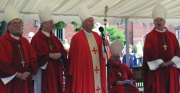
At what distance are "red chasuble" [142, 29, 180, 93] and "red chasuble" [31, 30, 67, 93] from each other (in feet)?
5.57

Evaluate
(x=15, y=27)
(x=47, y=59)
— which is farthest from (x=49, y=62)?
(x=15, y=27)

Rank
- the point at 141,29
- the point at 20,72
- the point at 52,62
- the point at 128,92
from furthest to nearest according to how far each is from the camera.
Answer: the point at 141,29 → the point at 128,92 → the point at 52,62 → the point at 20,72

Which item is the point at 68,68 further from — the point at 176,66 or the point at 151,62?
the point at 176,66

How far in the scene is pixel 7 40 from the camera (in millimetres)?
4246

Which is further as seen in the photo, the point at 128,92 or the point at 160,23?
the point at 128,92

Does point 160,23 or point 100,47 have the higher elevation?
point 160,23

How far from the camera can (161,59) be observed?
4980 millimetres

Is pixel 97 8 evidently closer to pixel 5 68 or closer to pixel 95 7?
pixel 95 7

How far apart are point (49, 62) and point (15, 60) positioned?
2.75 ft

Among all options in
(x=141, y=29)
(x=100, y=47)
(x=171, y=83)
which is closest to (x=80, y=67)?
(x=100, y=47)

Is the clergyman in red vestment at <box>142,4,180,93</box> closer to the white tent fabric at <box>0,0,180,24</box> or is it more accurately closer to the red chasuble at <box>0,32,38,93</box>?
the white tent fabric at <box>0,0,180,24</box>

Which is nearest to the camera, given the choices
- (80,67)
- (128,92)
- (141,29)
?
(80,67)

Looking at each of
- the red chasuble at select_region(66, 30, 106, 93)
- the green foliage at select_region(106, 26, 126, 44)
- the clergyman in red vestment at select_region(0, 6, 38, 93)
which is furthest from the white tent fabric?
the green foliage at select_region(106, 26, 126, 44)

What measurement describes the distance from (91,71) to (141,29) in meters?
26.4
